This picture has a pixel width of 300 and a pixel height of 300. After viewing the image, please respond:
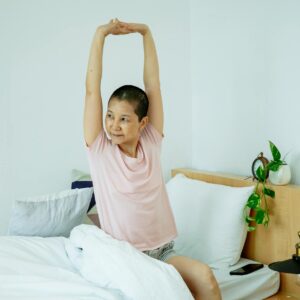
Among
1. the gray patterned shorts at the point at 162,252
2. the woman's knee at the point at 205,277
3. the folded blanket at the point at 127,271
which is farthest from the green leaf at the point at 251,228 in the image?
the folded blanket at the point at 127,271

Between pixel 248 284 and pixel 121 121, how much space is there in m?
0.90

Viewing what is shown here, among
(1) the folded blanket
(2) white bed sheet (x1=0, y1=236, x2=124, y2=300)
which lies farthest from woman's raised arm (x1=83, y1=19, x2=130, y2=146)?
(2) white bed sheet (x1=0, y1=236, x2=124, y2=300)

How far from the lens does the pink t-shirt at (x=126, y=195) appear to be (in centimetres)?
155

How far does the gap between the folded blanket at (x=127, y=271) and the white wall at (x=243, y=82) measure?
3.42 feet

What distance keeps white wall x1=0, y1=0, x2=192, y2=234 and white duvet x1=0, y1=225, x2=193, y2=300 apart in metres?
0.69

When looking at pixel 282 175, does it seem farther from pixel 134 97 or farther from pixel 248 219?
pixel 134 97

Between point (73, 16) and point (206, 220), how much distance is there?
1.31 meters

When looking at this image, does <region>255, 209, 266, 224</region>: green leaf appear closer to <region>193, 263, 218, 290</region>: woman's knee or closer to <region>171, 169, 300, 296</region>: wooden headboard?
<region>171, 169, 300, 296</region>: wooden headboard

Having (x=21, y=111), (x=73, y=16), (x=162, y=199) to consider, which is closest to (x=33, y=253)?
(x=162, y=199)

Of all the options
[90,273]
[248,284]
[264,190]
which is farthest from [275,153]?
[90,273]

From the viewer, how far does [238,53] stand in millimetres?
2357

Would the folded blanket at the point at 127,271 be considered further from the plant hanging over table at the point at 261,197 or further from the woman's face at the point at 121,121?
the plant hanging over table at the point at 261,197

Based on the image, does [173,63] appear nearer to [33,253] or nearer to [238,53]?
[238,53]

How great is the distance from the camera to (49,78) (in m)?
2.30
